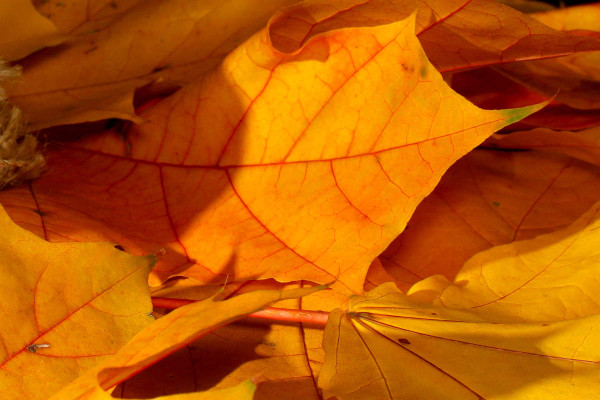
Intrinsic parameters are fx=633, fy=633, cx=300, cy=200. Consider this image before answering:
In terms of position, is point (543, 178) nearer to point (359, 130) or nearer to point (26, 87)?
point (359, 130)

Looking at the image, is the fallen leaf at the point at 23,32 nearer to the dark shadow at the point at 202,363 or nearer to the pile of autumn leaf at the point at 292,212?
the pile of autumn leaf at the point at 292,212

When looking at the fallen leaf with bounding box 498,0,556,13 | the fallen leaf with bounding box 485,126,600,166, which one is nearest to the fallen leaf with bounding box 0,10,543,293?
the fallen leaf with bounding box 485,126,600,166

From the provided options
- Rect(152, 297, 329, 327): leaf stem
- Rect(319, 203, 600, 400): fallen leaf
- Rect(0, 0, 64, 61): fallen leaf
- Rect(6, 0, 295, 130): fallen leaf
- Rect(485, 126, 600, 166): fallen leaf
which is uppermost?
Rect(0, 0, 64, 61): fallen leaf

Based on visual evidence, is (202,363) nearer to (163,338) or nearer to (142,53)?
(163,338)

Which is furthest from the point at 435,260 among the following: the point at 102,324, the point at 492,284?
the point at 102,324

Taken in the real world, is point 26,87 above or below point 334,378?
above

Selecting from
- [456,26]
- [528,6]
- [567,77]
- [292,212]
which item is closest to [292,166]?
→ [292,212]

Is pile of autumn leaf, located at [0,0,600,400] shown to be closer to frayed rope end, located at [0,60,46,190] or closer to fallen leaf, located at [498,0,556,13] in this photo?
frayed rope end, located at [0,60,46,190]
